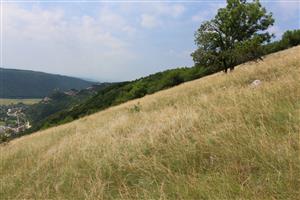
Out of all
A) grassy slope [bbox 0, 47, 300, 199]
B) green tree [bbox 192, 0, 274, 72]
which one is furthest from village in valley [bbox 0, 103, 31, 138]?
grassy slope [bbox 0, 47, 300, 199]

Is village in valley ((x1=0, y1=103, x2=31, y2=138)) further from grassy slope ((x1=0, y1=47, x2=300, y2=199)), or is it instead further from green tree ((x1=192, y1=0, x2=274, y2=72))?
grassy slope ((x1=0, y1=47, x2=300, y2=199))

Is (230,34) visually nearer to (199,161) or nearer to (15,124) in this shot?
(199,161)

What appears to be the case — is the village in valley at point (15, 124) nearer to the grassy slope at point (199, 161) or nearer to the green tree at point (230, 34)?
the green tree at point (230, 34)

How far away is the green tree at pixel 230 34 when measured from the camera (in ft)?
108

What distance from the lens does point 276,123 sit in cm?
399

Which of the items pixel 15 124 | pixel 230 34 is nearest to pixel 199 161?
pixel 230 34

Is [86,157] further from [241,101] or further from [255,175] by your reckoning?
[255,175]

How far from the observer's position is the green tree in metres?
32.8

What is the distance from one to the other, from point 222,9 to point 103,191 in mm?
32935

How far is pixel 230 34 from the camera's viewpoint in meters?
34.1

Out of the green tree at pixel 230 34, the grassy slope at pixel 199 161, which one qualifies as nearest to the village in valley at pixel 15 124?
the green tree at pixel 230 34

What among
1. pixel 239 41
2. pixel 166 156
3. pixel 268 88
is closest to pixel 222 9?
pixel 239 41

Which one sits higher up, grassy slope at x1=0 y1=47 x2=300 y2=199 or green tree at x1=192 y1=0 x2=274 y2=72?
green tree at x1=192 y1=0 x2=274 y2=72

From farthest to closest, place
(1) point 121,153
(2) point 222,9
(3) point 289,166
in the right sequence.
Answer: (2) point 222,9, (1) point 121,153, (3) point 289,166
